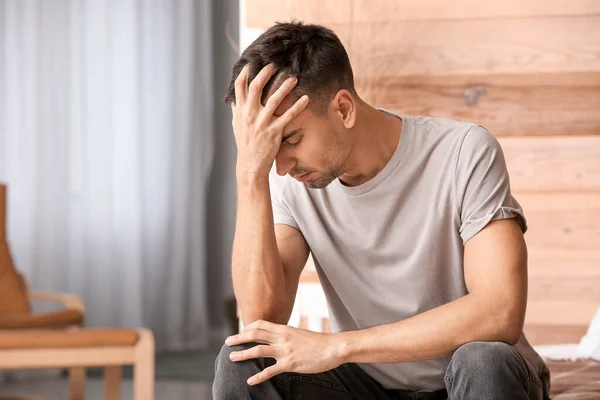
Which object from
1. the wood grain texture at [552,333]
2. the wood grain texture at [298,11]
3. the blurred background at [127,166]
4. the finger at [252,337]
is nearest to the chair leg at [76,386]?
the blurred background at [127,166]

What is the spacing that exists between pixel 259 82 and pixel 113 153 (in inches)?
122

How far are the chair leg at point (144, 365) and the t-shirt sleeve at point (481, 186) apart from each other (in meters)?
1.37

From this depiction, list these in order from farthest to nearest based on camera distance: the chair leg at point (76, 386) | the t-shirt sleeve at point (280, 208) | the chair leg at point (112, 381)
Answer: the chair leg at point (76, 386) → the chair leg at point (112, 381) → the t-shirt sleeve at point (280, 208)

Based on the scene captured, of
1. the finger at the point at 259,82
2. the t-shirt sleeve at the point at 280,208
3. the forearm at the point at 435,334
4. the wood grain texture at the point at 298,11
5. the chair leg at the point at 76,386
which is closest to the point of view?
the forearm at the point at 435,334

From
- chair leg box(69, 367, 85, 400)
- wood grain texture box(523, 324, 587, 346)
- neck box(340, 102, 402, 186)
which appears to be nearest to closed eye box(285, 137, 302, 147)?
neck box(340, 102, 402, 186)

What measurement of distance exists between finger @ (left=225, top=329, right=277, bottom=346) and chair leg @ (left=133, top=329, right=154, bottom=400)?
121 centimetres

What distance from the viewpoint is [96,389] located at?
3861 mm

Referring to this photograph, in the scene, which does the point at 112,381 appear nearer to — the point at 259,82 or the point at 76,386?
the point at 76,386

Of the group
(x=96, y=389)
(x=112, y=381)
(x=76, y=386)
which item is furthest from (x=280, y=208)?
(x=96, y=389)

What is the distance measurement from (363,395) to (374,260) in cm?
25

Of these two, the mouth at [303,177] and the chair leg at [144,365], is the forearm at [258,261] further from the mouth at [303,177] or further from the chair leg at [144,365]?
the chair leg at [144,365]

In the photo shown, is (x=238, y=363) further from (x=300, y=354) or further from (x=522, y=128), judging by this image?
(x=522, y=128)

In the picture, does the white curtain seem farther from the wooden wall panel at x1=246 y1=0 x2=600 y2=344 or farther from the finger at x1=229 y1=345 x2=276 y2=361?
the finger at x1=229 y1=345 x2=276 y2=361

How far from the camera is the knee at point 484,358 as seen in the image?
1224mm
